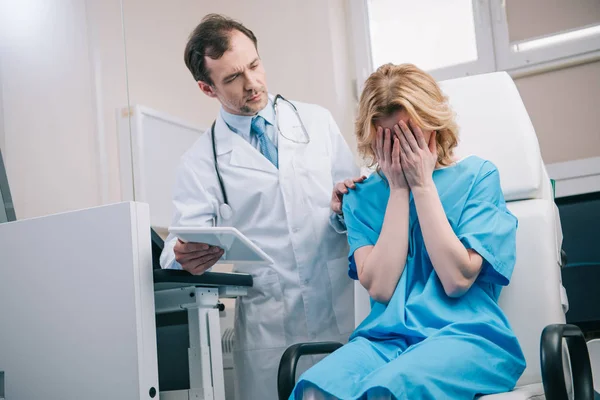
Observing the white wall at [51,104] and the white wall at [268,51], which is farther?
the white wall at [268,51]

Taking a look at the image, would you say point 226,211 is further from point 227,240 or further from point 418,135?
point 418,135

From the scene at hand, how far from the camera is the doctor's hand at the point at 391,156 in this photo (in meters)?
1.29

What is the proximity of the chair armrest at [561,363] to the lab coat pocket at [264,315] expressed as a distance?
0.74 metres

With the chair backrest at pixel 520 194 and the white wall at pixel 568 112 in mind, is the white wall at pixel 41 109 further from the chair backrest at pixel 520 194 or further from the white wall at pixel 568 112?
the white wall at pixel 568 112

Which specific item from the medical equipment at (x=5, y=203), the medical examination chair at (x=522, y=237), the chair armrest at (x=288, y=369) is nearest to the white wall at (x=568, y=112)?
the medical examination chair at (x=522, y=237)

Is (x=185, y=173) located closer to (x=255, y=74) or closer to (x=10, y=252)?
(x=255, y=74)

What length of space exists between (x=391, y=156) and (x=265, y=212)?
47cm

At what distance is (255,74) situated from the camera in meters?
1.67

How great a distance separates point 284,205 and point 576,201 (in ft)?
3.26

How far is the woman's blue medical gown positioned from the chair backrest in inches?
3.7

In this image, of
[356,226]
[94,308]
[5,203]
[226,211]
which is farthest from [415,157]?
[5,203]

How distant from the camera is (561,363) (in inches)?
37.7

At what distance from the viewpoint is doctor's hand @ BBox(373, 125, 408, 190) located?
129 centimetres

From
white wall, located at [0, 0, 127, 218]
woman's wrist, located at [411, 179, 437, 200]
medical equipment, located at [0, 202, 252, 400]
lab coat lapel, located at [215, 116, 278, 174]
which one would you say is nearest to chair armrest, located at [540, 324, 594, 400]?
woman's wrist, located at [411, 179, 437, 200]
